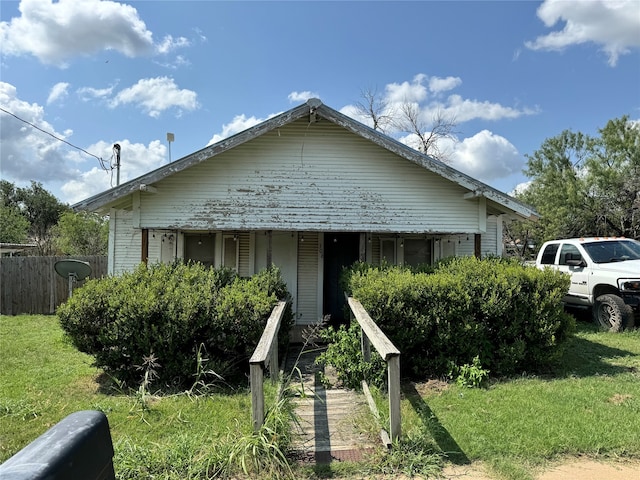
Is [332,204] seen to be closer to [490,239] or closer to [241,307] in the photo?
[241,307]

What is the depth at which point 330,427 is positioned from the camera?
15.4ft

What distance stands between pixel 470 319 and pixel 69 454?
19.0ft

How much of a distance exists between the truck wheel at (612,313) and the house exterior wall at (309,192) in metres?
3.46

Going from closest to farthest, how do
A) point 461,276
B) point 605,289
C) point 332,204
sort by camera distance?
point 461,276 → point 332,204 → point 605,289

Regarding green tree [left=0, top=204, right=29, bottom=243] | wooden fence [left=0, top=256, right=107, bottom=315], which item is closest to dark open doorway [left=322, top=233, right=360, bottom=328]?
wooden fence [left=0, top=256, right=107, bottom=315]

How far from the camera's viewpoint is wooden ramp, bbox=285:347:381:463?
4.05 meters

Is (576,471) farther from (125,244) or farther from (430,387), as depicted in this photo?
(125,244)

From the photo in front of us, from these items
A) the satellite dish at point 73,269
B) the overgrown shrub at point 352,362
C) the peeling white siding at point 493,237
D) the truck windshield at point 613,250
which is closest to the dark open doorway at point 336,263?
the peeling white siding at point 493,237

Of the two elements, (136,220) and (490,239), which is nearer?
(136,220)

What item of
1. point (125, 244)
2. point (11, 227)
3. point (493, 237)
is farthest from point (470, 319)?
point (11, 227)

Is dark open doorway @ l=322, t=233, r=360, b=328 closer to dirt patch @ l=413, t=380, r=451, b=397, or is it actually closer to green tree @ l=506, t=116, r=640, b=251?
dirt patch @ l=413, t=380, r=451, b=397

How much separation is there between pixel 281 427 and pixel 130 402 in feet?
8.64

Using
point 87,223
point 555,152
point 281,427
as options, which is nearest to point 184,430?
point 281,427

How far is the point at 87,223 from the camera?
24.8 metres
